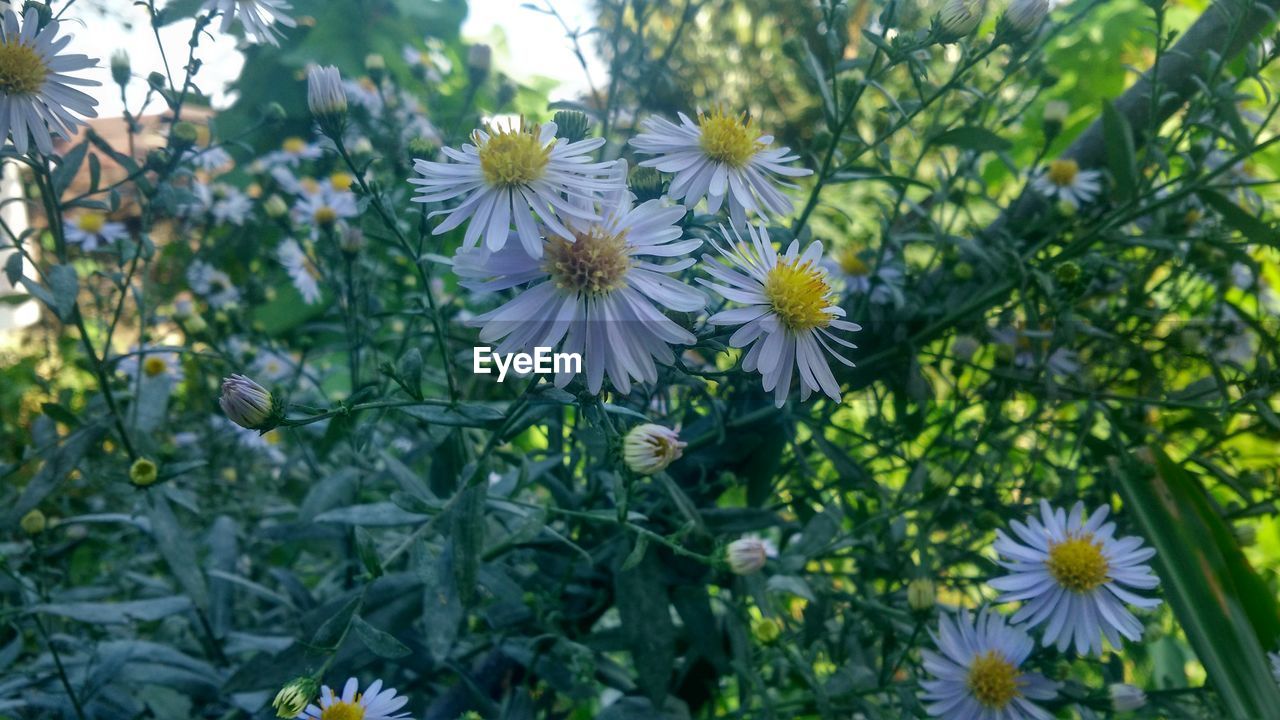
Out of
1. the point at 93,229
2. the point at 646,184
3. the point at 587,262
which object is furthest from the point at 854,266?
the point at 93,229

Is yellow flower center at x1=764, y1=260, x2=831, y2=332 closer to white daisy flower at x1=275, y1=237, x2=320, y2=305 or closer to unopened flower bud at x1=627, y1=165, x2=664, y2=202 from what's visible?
unopened flower bud at x1=627, y1=165, x2=664, y2=202

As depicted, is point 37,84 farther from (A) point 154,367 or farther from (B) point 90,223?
(B) point 90,223

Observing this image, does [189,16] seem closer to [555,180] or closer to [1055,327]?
[555,180]

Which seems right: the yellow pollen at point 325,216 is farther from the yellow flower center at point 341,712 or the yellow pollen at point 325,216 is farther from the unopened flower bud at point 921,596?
the unopened flower bud at point 921,596

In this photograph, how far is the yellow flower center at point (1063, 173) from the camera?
40.1 inches

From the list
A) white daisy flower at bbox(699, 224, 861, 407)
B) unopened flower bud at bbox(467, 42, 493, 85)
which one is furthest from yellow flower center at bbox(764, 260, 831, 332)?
unopened flower bud at bbox(467, 42, 493, 85)

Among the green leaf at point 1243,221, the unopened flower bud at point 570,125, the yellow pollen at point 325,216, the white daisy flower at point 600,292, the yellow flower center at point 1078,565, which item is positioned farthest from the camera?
the yellow pollen at point 325,216

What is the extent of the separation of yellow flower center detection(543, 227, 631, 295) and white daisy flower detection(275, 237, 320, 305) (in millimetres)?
767

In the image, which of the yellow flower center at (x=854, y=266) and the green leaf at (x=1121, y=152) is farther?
the yellow flower center at (x=854, y=266)

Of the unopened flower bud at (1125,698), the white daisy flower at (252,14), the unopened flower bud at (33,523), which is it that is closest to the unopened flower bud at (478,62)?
the white daisy flower at (252,14)

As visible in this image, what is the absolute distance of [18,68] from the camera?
0.65m

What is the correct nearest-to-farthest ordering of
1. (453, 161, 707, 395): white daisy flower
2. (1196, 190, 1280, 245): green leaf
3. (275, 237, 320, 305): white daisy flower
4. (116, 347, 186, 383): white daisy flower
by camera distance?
(453, 161, 707, 395): white daisy flower < (1196, 190, 1280, 245): green leaf < (116, 347, 186, 383): white daisy flower < (275, 237, 320, 305): white daisy flower

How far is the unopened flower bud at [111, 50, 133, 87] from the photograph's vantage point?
0.87m

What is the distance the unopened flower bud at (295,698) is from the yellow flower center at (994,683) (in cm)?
52
